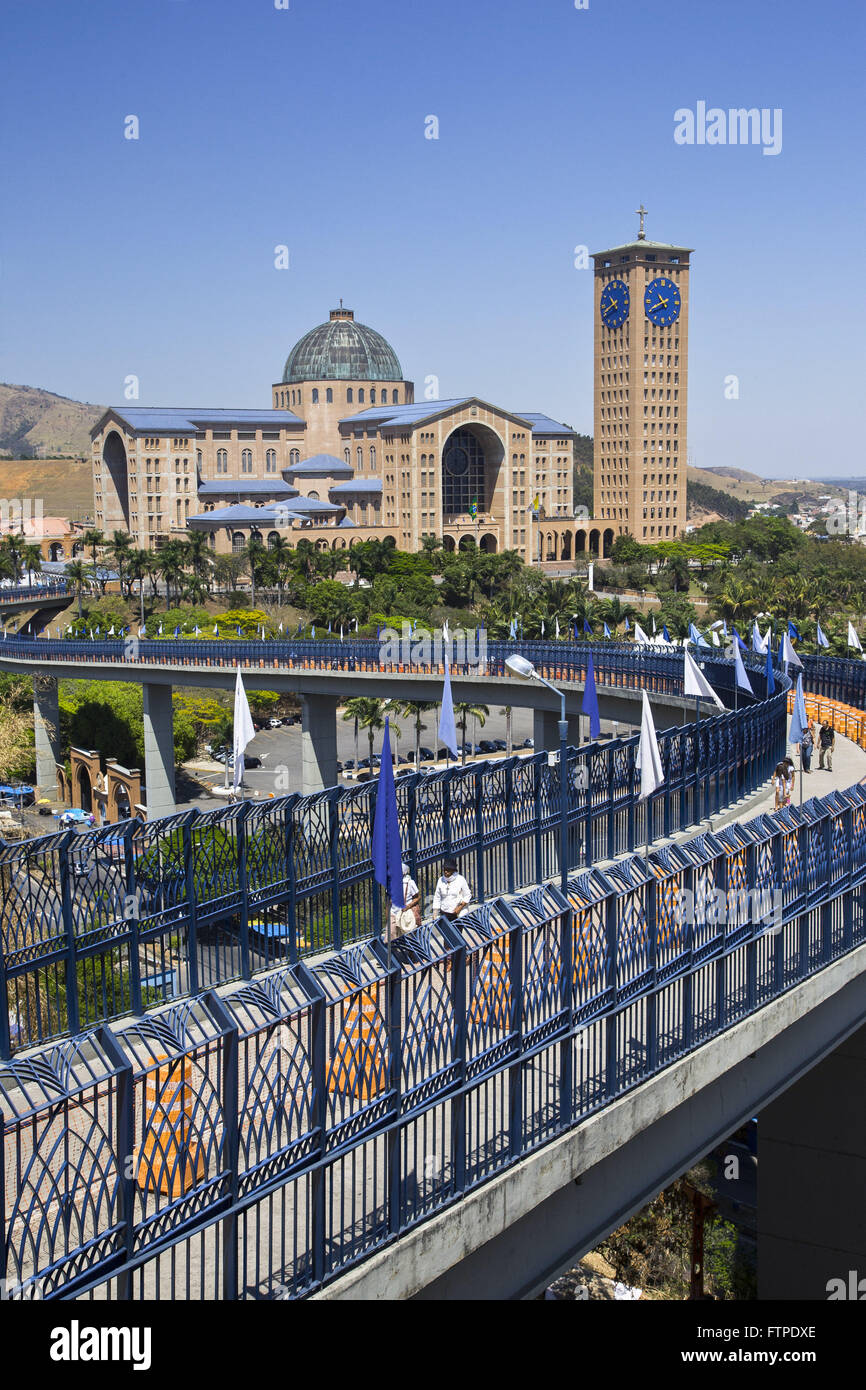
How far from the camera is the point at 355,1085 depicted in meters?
10.1

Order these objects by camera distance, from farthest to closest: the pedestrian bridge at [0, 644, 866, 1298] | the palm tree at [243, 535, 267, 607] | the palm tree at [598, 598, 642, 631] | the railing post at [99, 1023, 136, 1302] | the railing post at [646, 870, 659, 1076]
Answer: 1. the palm tree at [243, 535, 267, 607]
2. the palm tree at [598, 598, 642, 631]
3. the railing post at [646, 870, 659, 1076]
4. the pedestrian bridge at [0, 644, 866, 1298]
5. the railing post at [99, 1023, 136, 1302]

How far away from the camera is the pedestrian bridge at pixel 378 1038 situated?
898 cm

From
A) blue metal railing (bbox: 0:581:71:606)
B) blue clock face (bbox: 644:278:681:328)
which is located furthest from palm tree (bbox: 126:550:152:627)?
blue clock face (bbox: 644:278:681:328)

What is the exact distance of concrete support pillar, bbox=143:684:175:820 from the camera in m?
61.7

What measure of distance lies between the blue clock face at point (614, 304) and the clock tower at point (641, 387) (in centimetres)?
10

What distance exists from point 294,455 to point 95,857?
393ft

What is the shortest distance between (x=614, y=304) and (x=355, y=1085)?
136m

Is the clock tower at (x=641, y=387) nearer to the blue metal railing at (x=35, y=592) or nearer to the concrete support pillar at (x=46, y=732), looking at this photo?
the blue metal railing at (x=35, y=592)

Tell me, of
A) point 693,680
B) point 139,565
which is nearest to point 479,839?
point 693,680

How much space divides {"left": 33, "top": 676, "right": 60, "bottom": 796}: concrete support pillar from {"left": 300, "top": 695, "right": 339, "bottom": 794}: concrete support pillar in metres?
16.1

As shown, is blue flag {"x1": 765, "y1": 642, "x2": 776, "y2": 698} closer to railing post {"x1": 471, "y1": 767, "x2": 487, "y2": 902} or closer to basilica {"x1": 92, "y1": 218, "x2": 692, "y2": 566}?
railing post {"x1": 471, "y1": 767, "x2": 487, "y2": 902}

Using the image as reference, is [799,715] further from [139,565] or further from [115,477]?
[115,477]

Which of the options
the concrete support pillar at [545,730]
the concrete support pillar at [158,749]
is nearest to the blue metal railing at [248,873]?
the concrete support pillar at [545,730]
